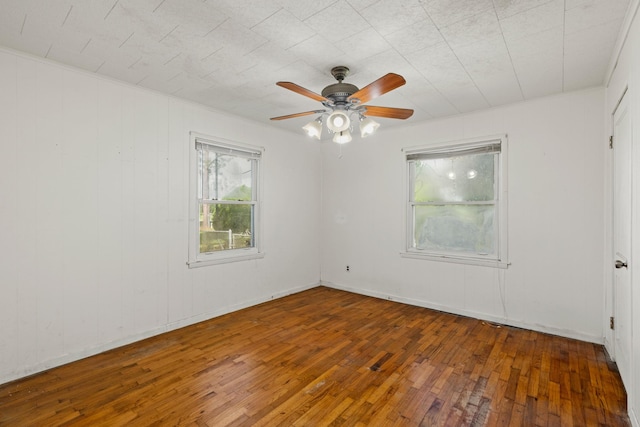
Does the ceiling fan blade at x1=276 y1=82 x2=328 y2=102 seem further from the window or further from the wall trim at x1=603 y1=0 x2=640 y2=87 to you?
the window

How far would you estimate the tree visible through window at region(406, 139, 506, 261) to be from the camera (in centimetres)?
387

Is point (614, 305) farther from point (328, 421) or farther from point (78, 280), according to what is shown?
point (78, 280)

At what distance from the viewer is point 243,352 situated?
2.97 metres

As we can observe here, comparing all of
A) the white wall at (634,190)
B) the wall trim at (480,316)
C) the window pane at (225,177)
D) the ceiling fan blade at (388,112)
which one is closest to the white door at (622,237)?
the white wall at (634,190)

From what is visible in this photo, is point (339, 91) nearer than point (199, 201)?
Yes

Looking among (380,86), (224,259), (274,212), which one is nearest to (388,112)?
(380,86)

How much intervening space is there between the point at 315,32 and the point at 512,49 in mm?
1525

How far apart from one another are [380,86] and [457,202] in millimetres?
2472

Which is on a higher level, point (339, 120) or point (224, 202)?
point (339, 120)

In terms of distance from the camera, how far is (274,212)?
15.6 feet

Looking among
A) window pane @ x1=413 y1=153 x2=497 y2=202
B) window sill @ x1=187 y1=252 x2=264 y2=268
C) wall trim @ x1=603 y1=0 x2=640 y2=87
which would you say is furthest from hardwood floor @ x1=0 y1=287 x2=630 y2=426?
wall trim @ x1=603 y1=0 x2=640 y2=87

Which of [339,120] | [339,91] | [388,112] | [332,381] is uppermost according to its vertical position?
[339,91]

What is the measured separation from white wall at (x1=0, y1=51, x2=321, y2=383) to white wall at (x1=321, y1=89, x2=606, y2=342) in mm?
2336

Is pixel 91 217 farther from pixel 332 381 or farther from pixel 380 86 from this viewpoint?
pixel 380 86
